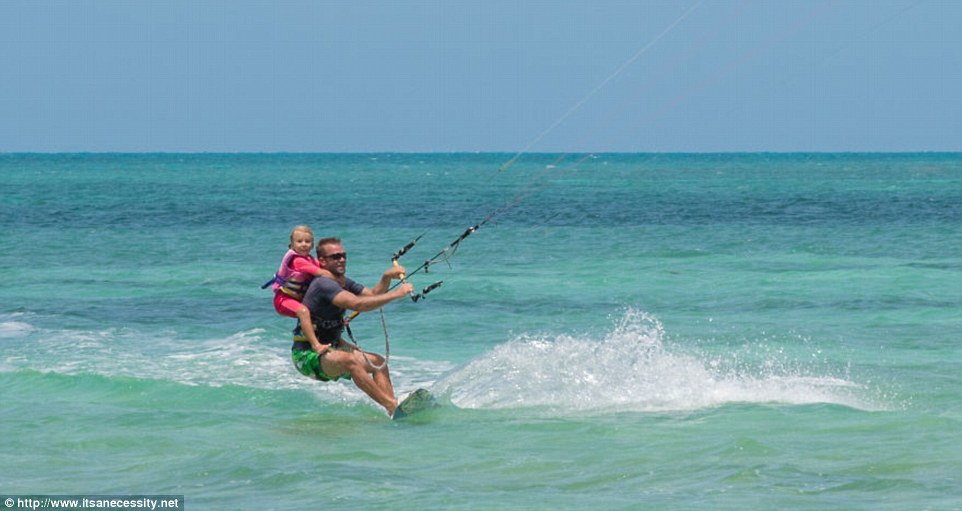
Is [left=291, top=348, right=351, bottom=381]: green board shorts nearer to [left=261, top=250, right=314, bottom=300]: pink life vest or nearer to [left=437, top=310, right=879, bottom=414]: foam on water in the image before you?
[left=261, top=250, right=314, bottom=300]: pink life vest

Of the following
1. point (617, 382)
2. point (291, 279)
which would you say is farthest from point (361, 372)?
point (617, 382)

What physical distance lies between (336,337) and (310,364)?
0.30 metres

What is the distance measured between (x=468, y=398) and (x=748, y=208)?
32537mm

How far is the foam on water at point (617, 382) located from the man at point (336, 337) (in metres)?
0.74

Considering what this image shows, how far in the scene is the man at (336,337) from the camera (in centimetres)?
942

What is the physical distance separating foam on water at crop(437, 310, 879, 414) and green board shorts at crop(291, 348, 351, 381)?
1.07m

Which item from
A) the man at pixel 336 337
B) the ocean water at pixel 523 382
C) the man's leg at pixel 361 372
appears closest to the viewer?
the ocean water at pixel 523 382

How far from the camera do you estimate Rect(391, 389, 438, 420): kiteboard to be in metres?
9.76

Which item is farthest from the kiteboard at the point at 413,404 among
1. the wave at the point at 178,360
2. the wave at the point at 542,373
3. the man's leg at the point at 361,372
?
the wave at the point at 178,360

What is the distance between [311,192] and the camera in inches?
2354

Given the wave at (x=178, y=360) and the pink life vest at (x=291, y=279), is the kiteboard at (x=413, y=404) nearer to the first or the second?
the wave at (x=178, y=360)

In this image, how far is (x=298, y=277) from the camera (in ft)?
31.7

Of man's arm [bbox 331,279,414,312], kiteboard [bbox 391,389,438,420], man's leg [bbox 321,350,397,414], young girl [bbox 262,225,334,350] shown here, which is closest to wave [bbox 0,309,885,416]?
kiteboard [bbox 391,389,438,420]

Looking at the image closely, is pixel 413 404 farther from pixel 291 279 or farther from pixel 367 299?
pixel 291 279
